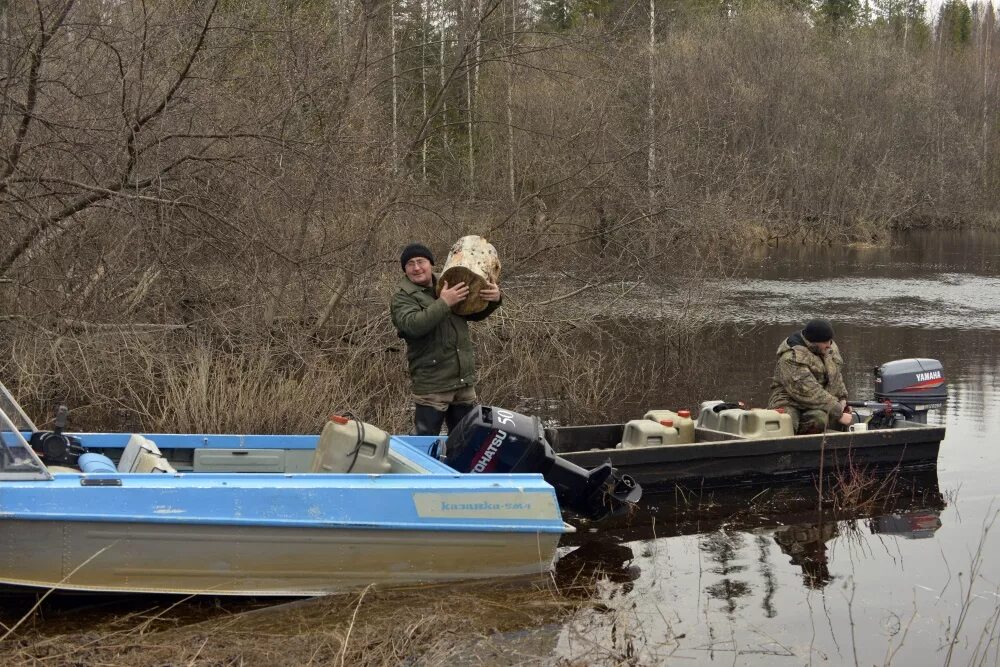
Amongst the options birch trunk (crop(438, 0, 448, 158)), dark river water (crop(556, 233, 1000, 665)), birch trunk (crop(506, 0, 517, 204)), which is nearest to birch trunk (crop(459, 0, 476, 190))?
birch trunk (crop(438, 0, 448, 158))

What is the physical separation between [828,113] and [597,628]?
39.7 metres

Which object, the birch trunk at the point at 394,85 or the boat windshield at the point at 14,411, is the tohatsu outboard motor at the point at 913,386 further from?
the boat windshield at the point at 14,411

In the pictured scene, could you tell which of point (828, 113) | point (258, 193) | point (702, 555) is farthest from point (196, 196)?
point (828, 113)

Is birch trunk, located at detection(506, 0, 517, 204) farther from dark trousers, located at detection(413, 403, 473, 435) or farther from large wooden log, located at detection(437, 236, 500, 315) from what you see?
dark trousers, located at detection(413, 403, 473, 435)

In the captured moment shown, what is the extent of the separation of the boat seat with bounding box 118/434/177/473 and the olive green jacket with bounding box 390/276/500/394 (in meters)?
1.84

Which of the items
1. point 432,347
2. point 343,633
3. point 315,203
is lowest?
point 343,633

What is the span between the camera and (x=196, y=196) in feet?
30.1

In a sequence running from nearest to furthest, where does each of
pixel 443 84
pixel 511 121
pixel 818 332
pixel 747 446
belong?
pixel 747 446
pixel 818 332
pixel 443 84
pixel 511 121

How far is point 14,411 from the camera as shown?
258 inches

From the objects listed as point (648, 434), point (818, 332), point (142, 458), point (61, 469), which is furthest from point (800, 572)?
point (61, 469)

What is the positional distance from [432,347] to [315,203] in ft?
10.7

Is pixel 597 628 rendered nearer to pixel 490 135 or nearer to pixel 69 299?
pixel 69 299

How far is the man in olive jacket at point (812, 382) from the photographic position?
9.40 metres

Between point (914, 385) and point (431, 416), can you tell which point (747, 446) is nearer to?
point (914, 385)
